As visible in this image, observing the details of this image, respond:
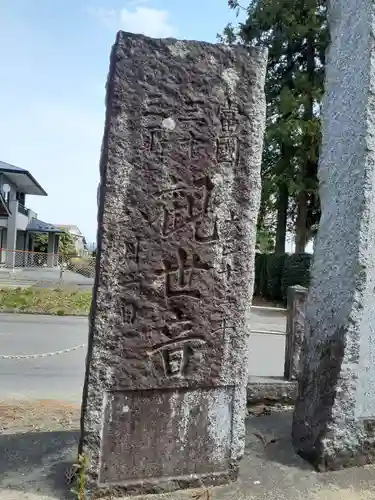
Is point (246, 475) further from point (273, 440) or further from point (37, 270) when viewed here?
point (37, 270)

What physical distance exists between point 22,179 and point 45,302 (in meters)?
17.4

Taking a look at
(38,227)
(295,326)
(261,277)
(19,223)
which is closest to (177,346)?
(295,326)

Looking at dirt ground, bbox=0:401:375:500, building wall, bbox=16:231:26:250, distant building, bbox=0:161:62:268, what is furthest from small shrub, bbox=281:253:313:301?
building wall, bbox=16:231:26:250

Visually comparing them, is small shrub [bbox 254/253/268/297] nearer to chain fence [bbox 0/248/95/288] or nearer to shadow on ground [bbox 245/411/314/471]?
chain fence [bbox 0/248/95/288]

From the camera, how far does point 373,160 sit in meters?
3.20

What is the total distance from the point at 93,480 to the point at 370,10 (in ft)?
10.3

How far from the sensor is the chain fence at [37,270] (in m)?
19.6

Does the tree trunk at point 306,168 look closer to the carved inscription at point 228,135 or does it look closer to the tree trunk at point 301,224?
the tree trunk at point 301,224

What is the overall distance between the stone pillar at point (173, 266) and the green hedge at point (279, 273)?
45.6 ft

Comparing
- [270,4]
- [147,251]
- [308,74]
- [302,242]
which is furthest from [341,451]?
[270,4]

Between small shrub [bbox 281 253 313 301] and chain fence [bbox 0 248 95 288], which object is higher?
small shrub [bbox 281 253 313 301]

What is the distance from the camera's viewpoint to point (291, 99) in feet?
60.7

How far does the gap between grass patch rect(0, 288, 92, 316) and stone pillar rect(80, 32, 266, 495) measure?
9.70m

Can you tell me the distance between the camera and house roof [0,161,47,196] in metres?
26.6
